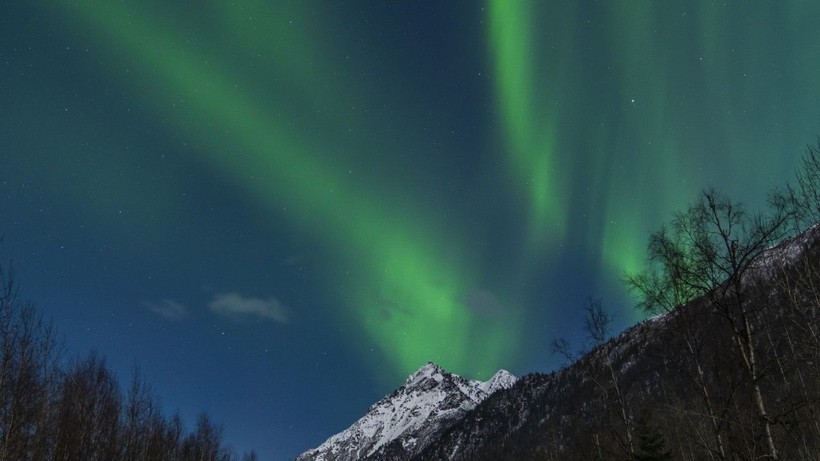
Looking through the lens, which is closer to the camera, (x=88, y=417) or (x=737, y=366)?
(x=737, y=366)

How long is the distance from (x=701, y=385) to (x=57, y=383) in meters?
38.4

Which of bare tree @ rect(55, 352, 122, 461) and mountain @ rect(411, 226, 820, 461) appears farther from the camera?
bare tree @ rect(55, 352, 122, 461)

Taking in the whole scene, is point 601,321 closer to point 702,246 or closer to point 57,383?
point 702,246

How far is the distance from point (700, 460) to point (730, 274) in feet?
181

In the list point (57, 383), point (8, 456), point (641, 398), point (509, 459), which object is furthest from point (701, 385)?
point (509, 459)

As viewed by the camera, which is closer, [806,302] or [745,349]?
[745,349]

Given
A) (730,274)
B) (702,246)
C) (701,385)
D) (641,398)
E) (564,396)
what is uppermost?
(564,396)

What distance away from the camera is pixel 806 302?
2012 centimetres

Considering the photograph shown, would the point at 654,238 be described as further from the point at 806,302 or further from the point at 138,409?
the point at 138,409

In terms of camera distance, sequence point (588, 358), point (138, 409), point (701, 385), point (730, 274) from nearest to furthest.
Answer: point (730, 274), point (701, 385), point (588, 358), point (138, 409)

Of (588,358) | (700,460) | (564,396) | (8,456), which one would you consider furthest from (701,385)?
(564,396)

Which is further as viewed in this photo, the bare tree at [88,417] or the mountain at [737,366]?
the bare tree at [88,417]

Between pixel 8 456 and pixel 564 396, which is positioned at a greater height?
pixel 564 396

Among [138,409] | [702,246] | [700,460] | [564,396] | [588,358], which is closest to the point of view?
[702,246]
